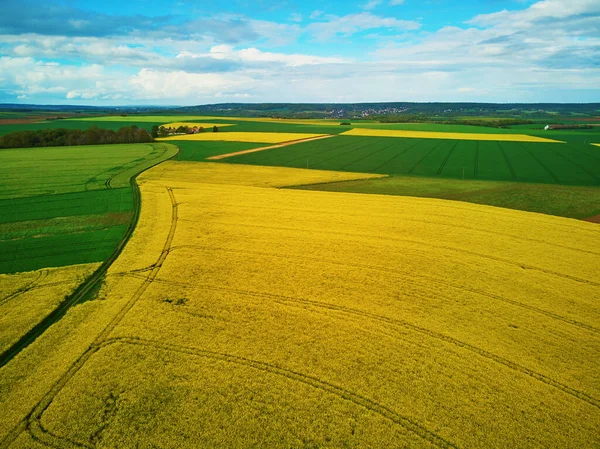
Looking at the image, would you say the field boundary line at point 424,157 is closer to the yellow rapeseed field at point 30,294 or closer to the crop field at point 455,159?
the crop field at point 455,159

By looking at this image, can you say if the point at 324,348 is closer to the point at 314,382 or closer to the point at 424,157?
the point at 314,382

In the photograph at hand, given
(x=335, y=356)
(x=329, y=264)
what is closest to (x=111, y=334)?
(x=335, y=356)

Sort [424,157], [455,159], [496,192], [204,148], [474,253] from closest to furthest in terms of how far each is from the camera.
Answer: [474,253] < [496,192] < [455,159] < [424,157] < [204,148]

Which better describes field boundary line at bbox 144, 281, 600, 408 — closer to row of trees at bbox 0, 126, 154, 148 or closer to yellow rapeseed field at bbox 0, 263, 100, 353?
yellow rapeseed field at bbox 0, 263, 100, 353

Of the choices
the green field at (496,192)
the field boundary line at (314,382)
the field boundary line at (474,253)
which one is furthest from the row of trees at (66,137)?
the field boundary line at (314,382)

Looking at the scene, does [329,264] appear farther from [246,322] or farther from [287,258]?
[246,322]

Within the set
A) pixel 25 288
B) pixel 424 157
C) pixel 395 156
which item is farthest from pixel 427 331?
pixel 395 156
